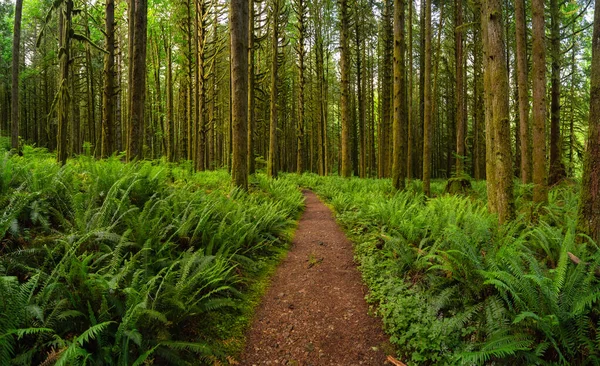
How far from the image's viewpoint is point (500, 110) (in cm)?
480

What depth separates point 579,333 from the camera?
90.4 inches

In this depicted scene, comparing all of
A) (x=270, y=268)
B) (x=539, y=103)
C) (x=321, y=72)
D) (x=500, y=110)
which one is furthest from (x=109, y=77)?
(x=321, y=72)

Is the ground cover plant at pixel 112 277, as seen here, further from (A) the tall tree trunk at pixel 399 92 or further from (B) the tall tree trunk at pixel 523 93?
(B) the tall tree trunk at pixel 523 93

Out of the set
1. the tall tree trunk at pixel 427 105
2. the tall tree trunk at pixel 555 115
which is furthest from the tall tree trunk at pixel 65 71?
the tall tree trunk at pixel 555 115

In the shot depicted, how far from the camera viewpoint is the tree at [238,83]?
7.41 meters

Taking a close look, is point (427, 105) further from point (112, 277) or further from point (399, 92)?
point (112, 277)

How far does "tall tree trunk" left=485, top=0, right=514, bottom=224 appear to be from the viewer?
4.79 meters

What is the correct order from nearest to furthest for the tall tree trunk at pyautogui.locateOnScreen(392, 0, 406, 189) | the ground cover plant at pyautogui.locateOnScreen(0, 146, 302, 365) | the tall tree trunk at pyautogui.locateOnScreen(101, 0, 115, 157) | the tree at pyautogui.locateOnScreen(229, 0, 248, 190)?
the ground cover plant at pyautogui.locateOnScreen(0, 146, 302, 365) < the tree at pyautogui.locateOnScreen(229, 0, 248, 190) < the tall tree trunk at pyautogui.locateOnScreen(101, 0, 115, 157) < the tall tree trunk at pyautogui.locateOnScreen(392, 0, 406, 189)

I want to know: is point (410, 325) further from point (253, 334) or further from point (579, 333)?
point (253, 334)

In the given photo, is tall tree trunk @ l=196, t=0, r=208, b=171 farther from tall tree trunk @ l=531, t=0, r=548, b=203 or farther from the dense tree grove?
tall tree trunk @ l=531, t=0, r=548, b=203

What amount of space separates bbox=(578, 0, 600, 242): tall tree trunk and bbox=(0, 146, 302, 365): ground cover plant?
4143mm

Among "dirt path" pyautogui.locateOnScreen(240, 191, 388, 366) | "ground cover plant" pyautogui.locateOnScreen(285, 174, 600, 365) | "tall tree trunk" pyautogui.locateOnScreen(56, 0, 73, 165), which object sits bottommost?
"dirt path" pyautogui.locateOnScreen(240, 191, 388, 366)

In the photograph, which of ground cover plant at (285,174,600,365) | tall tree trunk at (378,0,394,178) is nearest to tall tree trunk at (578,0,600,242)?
ground cover plant at (285,174,600,365)

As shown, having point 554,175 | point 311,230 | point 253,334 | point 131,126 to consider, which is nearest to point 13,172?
point 131,126
